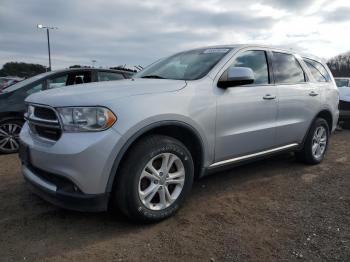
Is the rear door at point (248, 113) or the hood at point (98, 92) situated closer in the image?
the hood at point (98, 92)

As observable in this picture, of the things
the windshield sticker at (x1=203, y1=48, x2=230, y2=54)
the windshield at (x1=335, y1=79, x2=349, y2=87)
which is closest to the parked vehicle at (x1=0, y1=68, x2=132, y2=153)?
the windshield sticker at (x1=203, y1=48, x2=230, y2=54)

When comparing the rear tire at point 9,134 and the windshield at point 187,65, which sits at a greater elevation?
the windshield at point 187,65

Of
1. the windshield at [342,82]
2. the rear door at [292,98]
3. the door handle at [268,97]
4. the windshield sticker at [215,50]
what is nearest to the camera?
the windshield sticker at [215,50]

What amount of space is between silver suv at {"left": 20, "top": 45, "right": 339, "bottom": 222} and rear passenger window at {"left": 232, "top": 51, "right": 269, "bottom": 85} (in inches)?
0.5

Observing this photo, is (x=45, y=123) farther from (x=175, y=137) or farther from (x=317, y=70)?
(x=317, y=70)

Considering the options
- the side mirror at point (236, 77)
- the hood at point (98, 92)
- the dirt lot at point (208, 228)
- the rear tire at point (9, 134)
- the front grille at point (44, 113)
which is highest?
the side mirror at point (236, 77)

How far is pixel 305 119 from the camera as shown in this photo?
5.12 meters

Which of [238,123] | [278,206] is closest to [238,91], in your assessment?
[238,123]

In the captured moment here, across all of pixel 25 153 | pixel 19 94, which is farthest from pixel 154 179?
pixel 19 94

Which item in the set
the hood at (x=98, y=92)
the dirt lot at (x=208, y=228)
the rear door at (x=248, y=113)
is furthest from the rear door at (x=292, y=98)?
the hood at (x=98, y=92)

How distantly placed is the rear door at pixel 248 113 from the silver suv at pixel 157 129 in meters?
0.01

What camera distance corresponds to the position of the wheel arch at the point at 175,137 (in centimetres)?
300

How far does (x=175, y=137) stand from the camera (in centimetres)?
359

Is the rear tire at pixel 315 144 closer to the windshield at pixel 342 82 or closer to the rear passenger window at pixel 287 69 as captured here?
the rear passenger window at pixel 287 69
